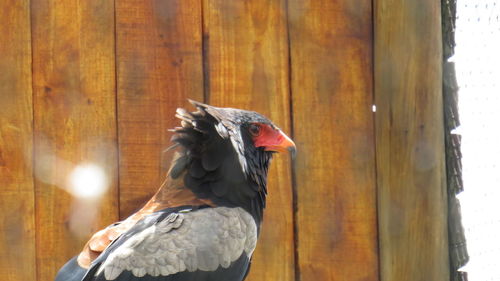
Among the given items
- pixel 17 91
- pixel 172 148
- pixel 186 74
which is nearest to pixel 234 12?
pixel 186 74

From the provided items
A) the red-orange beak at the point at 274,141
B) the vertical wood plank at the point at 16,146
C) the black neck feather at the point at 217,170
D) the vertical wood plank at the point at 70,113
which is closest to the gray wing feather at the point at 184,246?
the black neck feather at the point at 217,170

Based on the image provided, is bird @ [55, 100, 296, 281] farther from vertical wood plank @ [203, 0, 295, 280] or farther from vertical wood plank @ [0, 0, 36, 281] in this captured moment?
vertical wood plank @ [0, 0, 36, 281]

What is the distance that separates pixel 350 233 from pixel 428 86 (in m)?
0.74

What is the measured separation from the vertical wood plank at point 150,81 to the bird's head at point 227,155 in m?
0.20

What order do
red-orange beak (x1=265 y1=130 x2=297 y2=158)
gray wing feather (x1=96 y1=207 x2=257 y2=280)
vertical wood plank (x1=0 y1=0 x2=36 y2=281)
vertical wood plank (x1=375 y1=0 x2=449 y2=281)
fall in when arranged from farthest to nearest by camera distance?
vertical wood plank (x1=375 y1=0 x2=449 y2=281) < vertical wood plank (x1=0 y1=0 x2=36 y2=281) < red-orange beak (x1=265 y1=130 x2=297 y2=158) < gray wing feather (x1=96 y1=207 x2=257 y2=280)

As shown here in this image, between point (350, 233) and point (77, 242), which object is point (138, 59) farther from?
point (350, 233)

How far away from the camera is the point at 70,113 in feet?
14.8

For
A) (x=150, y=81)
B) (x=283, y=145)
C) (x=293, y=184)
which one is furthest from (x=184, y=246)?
(x=150, y=81)

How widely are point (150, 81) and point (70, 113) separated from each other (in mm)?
376

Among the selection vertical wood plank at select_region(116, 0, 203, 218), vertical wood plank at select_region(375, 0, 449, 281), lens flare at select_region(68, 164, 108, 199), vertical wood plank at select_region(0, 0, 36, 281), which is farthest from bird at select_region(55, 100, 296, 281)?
vertical wood plank at select_region(375, 0, 449, 281)

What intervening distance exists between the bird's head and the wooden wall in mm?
228

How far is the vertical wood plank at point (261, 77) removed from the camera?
4.56 m

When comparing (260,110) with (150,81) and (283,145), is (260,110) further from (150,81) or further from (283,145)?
(150,81)

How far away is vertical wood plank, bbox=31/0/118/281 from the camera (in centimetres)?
447
